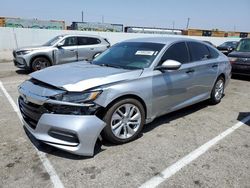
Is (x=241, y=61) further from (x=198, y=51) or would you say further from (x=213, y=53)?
(x=198, y=51)

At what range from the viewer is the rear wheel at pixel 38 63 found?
9891 millimetres

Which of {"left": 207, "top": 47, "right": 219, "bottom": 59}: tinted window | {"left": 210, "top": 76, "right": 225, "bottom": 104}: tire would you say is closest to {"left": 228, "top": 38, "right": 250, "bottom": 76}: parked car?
{"left": 210, "top": 76, "right": 225, "bottom": 104}: tire

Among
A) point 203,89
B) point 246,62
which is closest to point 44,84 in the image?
point 203,89

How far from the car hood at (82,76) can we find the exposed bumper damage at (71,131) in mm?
407

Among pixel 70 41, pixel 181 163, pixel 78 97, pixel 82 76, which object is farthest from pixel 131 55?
pixel 70 41

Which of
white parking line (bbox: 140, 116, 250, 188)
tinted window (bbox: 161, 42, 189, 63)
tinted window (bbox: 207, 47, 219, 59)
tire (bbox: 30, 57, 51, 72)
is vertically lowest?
tire (bbox: 30, 57, 51, 72)

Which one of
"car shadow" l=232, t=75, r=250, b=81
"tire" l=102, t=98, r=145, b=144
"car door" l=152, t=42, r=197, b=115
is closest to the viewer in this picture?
"tire" l=102, t=98, r=145, b=144

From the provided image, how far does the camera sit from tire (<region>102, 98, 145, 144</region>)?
3.57 metres

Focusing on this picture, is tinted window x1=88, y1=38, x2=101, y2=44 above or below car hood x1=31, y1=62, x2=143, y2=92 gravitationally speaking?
below

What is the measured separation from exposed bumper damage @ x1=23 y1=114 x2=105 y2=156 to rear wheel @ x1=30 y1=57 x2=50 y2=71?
7.18 m

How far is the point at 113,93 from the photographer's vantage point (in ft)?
11.5

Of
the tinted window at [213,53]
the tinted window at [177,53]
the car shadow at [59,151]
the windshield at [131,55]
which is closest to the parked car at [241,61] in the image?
the tinted window at [213,53]

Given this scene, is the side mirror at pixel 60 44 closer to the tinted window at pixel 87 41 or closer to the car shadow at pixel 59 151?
the tinted window at pixel 87 41

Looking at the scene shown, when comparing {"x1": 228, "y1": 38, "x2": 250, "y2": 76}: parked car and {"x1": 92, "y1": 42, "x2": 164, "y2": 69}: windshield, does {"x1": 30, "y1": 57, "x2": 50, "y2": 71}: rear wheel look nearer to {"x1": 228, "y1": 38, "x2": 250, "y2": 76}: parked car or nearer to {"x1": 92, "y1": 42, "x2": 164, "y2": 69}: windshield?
{"x1": 92, "y1": 42, "x2": 164, "y2": 69}: windshield
